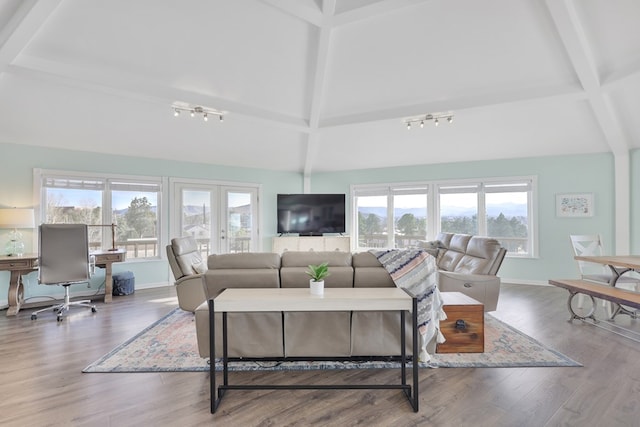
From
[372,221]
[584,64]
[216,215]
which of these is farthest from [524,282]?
[216,215]

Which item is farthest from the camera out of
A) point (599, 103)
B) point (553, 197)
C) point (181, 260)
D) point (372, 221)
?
point (372, 221)

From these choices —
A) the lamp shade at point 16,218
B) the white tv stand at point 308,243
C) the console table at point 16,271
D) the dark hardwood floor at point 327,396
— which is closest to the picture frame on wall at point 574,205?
the dark hardwood floor at point 327,396

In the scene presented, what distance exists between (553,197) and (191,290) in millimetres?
6263

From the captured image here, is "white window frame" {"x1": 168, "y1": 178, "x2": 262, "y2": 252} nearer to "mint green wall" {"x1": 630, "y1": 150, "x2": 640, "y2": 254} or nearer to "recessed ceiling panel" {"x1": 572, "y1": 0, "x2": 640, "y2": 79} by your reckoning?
"recessed ceiling panel" {"x1": 572, "y1": 0, "x2": 640, "y2": 79}

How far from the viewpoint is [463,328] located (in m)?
2.78

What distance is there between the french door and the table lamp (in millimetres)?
2068

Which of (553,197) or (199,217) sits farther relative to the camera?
(199,217)

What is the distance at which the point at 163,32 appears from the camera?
3668 millimetres

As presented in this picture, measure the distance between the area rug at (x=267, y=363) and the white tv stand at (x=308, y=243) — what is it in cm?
371

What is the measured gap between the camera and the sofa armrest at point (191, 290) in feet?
12.2

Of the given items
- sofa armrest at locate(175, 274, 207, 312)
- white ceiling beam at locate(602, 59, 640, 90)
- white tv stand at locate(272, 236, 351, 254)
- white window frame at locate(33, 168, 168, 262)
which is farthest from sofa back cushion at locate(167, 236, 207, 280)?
white ceiling beam at locate(602, 59, 640, 90)

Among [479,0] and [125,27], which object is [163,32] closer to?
[125,27]

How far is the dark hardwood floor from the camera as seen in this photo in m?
1.92

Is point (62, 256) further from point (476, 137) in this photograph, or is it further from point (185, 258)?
point (476, 137)
